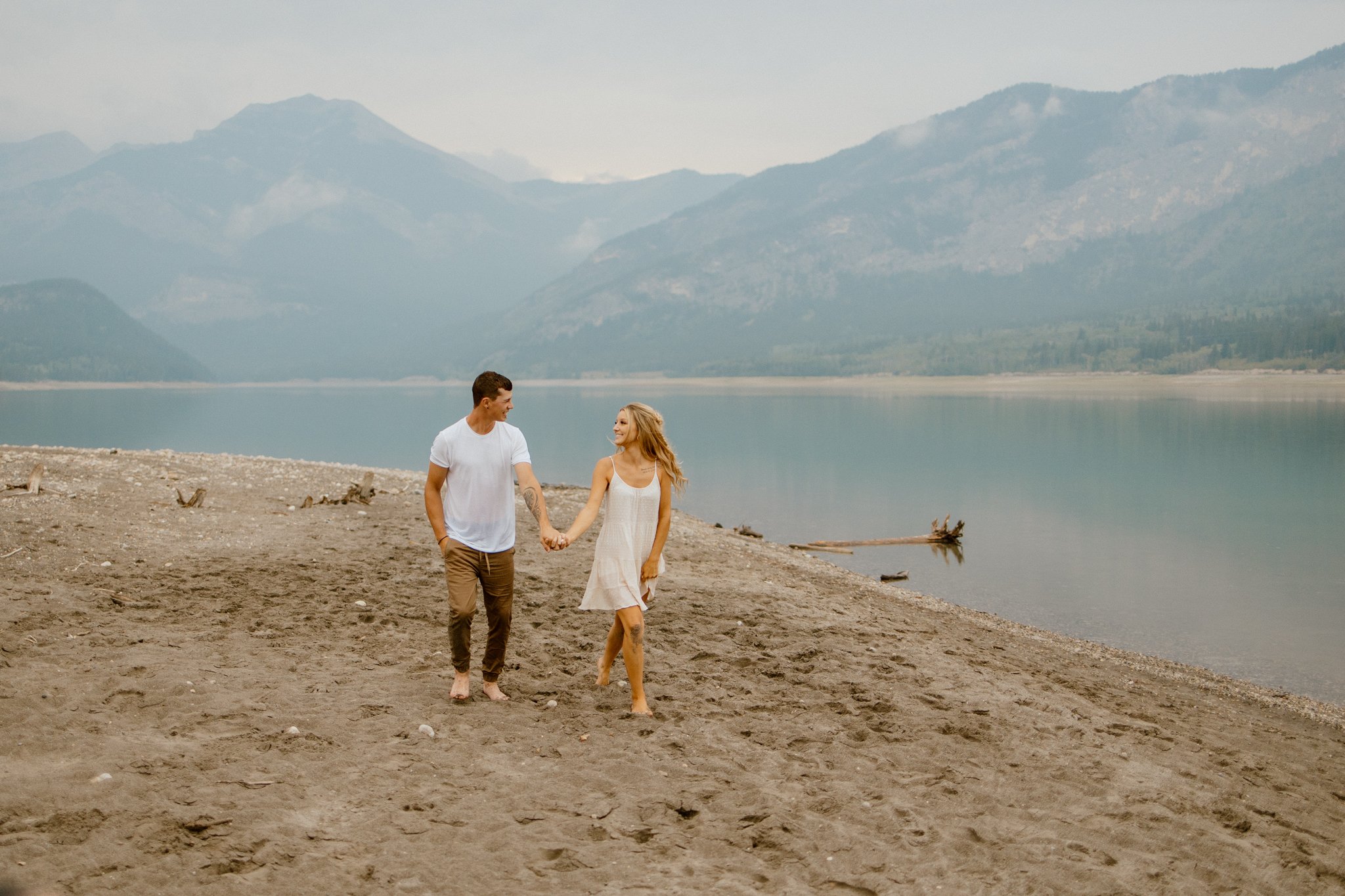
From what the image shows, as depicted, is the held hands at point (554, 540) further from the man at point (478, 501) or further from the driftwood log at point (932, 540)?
the driftwood log at point (932, 540)

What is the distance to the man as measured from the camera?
6051 mm

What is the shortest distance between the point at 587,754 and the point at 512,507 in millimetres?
1610

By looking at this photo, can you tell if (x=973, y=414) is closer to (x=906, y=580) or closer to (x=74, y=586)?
(x=906, y=580)

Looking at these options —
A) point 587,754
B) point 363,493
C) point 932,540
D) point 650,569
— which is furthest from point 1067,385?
point 587,754

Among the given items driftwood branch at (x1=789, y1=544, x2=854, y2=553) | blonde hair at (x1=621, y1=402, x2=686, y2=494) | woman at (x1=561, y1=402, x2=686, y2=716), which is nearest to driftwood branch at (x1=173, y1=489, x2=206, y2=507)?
woman at (x1=561, y1=402, x2=686, y2=716)

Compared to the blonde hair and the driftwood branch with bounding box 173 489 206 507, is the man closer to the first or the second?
the blonde hair

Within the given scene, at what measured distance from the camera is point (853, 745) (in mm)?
6109

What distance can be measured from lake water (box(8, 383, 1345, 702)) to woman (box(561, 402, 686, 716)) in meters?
9.14

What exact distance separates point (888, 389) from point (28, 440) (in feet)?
396

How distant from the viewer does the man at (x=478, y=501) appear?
19.9ft

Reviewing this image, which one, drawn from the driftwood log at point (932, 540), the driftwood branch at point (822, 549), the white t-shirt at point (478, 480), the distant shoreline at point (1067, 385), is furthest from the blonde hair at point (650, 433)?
the distant shoreline at point (1067, 385)

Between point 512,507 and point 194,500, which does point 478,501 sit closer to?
point 512,507


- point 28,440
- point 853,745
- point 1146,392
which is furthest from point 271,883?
point 1146,392

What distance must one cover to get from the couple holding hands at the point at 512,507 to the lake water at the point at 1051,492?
9.17m
